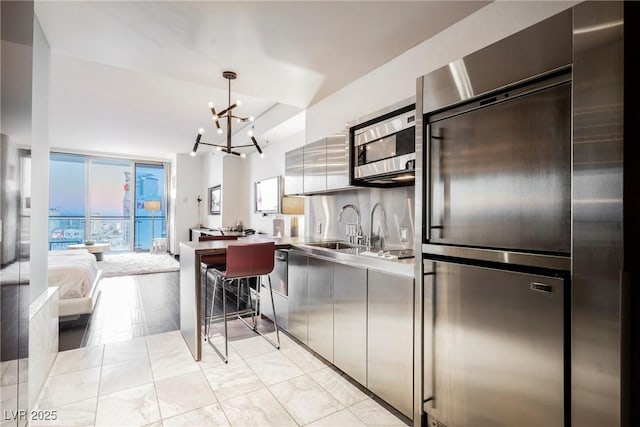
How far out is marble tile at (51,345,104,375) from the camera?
245cm

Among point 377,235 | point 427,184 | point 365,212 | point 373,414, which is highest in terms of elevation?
point 427,184

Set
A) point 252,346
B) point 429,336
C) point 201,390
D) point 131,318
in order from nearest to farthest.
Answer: point 429,336 → point 201,390 → point 252,346 → point 131,318

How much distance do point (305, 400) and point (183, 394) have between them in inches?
33.3

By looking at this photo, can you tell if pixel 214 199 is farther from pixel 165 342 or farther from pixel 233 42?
pixel 233 42

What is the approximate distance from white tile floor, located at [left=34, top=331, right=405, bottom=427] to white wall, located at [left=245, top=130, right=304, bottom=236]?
268 centimetres

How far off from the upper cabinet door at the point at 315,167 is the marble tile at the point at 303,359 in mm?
1525

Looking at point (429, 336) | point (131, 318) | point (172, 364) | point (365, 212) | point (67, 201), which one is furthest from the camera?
point (67, 201)

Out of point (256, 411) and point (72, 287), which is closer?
point (256, 411)

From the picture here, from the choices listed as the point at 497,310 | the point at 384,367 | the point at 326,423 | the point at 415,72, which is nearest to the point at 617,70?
the point at 497,310

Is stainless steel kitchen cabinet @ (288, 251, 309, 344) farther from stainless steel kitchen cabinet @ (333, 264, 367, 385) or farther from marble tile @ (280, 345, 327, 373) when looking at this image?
stainless steel kitchen cabinet @ (333, 264, 367, 385)

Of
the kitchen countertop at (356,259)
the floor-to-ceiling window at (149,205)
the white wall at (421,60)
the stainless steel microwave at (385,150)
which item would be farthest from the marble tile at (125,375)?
the floor-to-ceiling window at (149,205)

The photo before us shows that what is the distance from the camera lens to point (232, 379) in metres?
2.33

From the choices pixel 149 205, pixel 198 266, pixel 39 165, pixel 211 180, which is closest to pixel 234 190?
pixel 211 180

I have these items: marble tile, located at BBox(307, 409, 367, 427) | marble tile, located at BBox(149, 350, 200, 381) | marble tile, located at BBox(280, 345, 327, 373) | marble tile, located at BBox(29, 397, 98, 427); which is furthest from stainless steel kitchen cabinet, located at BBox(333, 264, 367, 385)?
marble tile, located at BBox(29, 397, 98, 427)
